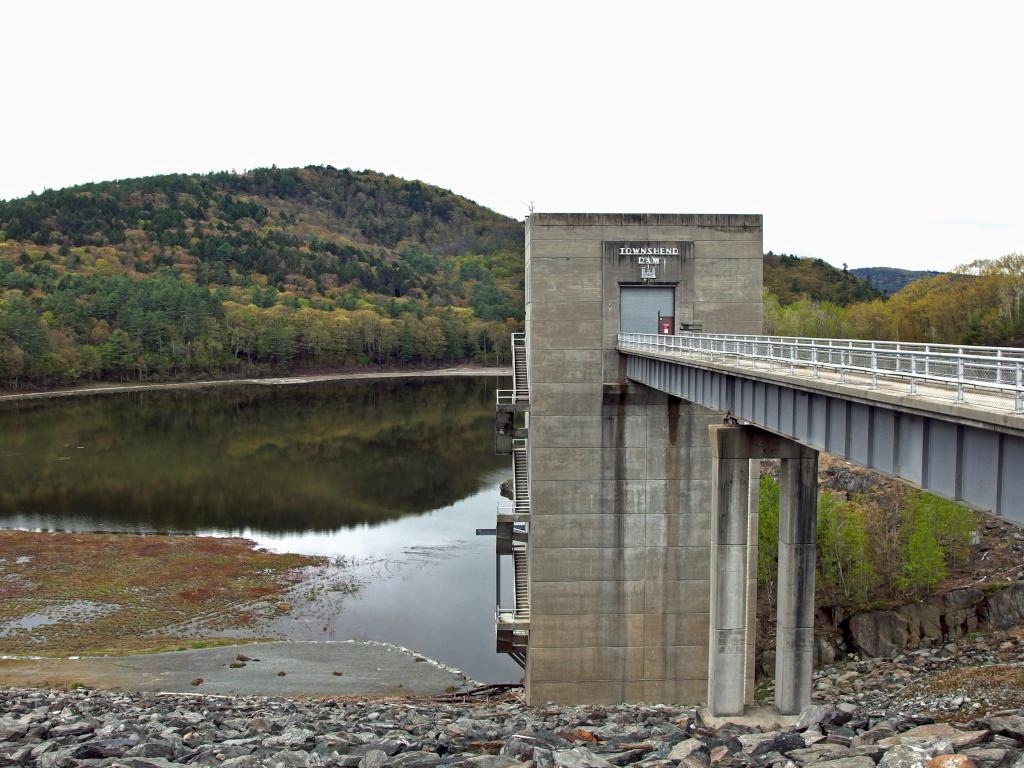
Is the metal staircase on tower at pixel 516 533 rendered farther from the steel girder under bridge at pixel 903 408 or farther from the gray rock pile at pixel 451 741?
the steel girder under bridge at pixel 903 408

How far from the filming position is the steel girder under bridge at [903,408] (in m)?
11.4

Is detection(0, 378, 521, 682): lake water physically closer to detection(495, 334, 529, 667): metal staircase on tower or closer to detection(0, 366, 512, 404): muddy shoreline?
detection(495, 334, 529, 667): metal staircase on tower

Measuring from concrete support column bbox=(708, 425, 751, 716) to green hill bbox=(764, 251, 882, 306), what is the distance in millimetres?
130944

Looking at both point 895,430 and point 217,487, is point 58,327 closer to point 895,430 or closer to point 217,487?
point 217,487

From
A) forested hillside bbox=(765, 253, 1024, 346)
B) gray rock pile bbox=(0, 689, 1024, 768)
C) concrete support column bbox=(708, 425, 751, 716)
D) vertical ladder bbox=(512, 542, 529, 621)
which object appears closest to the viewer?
gray rock pile bbox=(0, 689, 1024, 768)

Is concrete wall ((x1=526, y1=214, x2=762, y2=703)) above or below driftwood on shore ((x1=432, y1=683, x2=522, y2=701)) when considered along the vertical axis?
above

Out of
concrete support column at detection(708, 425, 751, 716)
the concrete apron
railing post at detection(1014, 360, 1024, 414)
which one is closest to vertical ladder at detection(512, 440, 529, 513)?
the concrete apron

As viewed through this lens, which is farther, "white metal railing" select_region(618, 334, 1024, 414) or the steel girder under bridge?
"white metal railing" select_region(618, 334, 1024, 414)

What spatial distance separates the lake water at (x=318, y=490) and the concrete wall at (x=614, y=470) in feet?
18.4

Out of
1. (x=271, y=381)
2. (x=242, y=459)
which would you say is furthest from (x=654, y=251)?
(x=271, y=381)

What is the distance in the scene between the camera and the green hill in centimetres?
15512

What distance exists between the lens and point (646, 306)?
99.2ft

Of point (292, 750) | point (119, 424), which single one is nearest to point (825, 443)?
point (292, 750)

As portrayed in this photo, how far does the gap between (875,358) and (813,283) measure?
158 m
